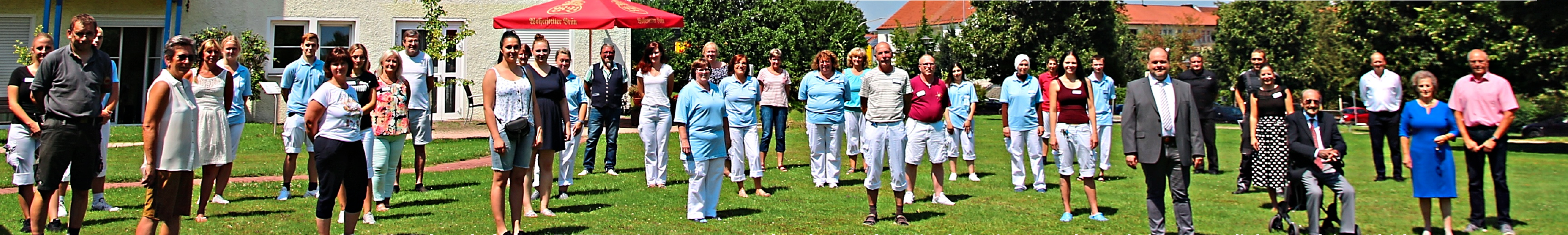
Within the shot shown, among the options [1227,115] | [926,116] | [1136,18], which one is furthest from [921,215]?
[1136,18]

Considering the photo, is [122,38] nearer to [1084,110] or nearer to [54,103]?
[54,103]

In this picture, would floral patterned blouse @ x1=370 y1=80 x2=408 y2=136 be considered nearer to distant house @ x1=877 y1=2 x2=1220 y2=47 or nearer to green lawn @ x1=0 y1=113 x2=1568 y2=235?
green lawn @ x1=0 y1=113 x2=1568 y2=235

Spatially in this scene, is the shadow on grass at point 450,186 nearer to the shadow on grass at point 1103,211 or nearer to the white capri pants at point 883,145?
the white capri pants at point 883,145

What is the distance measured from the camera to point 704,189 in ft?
26.2

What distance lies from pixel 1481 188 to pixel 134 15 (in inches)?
805

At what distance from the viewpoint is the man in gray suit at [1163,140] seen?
22.6 ft

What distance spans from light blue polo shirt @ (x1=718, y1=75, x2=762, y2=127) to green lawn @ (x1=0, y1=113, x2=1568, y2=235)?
64 centimetres

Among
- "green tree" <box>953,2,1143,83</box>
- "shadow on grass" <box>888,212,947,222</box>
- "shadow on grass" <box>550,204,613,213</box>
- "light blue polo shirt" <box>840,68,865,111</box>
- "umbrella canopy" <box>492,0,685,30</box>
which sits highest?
"green tree" <box>953,2,1143,83</box>

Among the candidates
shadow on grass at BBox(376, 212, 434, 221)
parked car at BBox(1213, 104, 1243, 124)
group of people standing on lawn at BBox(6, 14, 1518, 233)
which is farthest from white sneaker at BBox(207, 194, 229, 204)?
parked car at BBox(1213, 104, 1243, 124)

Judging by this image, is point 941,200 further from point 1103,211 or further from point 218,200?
point 218,200

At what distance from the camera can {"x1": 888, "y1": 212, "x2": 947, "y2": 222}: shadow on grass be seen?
26.7 ft

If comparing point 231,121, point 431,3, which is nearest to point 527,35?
point 431,3

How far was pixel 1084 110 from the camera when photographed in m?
9.49

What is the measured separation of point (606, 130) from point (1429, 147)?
6841mm
